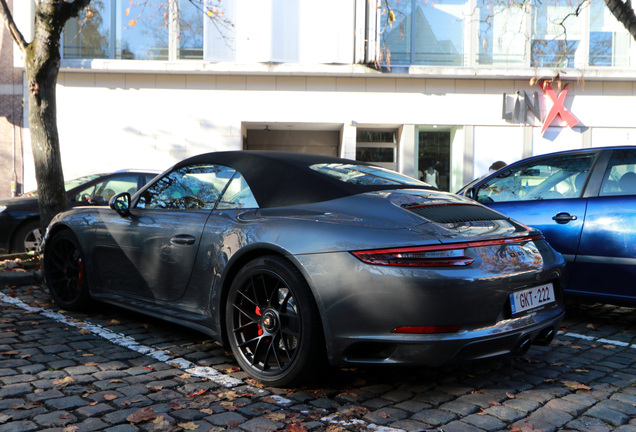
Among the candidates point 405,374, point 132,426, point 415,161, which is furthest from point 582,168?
point 415,161

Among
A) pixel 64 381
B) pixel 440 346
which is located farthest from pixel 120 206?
pixel 440 346

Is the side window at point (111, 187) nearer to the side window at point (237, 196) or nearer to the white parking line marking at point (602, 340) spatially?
the side window at point (237, 196)

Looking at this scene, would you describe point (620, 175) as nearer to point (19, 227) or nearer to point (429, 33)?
point (19, 227)

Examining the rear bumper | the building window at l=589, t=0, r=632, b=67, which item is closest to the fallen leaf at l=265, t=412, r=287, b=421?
the rear bumper

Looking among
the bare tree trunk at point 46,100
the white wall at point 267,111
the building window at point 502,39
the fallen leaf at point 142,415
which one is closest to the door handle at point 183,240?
the fallen leaf at point 142,415

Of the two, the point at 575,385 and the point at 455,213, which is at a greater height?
the point at 455,213

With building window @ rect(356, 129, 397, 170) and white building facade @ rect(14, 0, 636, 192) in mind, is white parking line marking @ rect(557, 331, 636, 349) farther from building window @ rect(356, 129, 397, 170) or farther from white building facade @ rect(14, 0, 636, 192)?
building window @ rect(356, 129, 397, 170)

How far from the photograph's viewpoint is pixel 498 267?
10.1 ft

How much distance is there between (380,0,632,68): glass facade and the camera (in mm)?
15477

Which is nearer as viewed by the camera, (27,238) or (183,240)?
(183,240)

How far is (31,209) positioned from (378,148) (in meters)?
9.84

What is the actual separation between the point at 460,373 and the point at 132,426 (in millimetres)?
1923

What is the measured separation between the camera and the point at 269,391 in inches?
130

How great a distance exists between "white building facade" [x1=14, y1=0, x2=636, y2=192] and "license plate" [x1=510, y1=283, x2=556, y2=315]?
40.8ft
